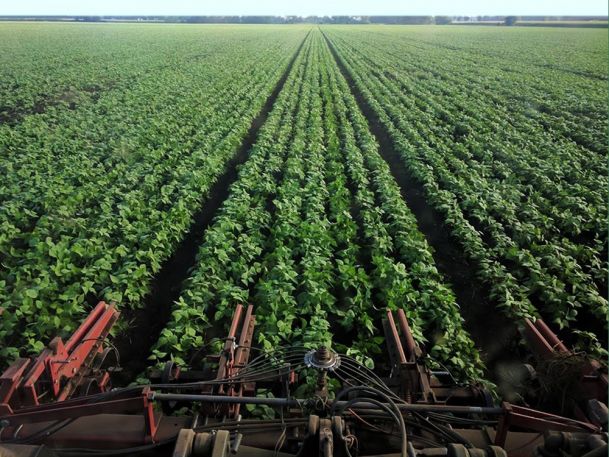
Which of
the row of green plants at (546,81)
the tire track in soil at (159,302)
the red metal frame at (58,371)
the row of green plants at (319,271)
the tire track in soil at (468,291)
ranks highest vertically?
the red metal frame at (58,371)

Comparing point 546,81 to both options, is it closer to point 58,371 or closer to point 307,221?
point 307,221

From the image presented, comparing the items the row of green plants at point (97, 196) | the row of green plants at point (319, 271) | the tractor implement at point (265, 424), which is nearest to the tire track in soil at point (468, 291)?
the row of green plants at point (319, 271)

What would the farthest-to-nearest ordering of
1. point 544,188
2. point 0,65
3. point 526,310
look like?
point 0,65
point 544,188
point 526,310

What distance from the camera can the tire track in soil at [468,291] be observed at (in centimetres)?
556

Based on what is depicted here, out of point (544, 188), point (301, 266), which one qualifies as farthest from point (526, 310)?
point (544, 188)

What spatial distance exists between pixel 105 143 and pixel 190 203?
533 cm

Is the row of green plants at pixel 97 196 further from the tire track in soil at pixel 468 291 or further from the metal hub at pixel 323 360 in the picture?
the tire track in soil at pixel 468 291

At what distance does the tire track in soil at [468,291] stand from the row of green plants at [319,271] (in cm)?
38

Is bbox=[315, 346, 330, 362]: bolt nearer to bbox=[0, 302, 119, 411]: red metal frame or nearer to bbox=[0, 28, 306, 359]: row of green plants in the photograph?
bbox=[0, 302, 119, 411]: red metal frame

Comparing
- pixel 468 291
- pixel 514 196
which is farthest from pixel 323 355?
pixel 514 196

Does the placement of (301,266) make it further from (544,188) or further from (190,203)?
(544,188)

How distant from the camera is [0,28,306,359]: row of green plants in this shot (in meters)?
5.81

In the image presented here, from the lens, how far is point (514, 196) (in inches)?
368

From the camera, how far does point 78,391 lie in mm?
3969
